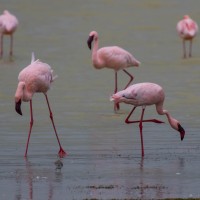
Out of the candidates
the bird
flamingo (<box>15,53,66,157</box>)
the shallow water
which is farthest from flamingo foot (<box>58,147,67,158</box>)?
the bird

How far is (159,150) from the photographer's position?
435 inches

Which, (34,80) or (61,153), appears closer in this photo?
(61,153)

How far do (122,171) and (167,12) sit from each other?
614 inches

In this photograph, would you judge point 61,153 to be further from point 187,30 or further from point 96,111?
point 187,30

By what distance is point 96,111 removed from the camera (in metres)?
14.8

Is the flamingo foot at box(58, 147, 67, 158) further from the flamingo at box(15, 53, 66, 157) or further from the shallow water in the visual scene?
the flamingo at box(15, 53, 66, 157)

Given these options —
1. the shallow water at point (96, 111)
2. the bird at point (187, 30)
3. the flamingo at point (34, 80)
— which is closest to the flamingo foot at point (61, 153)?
the shallow water at point (96, 111)

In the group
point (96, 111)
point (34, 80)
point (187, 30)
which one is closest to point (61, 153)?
point (34, 80)

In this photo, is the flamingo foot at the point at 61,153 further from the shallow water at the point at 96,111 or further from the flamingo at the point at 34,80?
the flamingo at the point at 34,80

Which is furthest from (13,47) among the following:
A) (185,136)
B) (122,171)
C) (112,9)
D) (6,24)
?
(122,171)

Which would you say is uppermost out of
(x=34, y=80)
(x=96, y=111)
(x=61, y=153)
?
(x=34, y=80)

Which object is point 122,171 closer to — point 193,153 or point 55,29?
point 193,153

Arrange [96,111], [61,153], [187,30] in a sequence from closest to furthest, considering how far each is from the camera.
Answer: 1. [61,153]
2. [96,111]
3. [187,30]

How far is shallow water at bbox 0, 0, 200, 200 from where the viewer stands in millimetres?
8930
